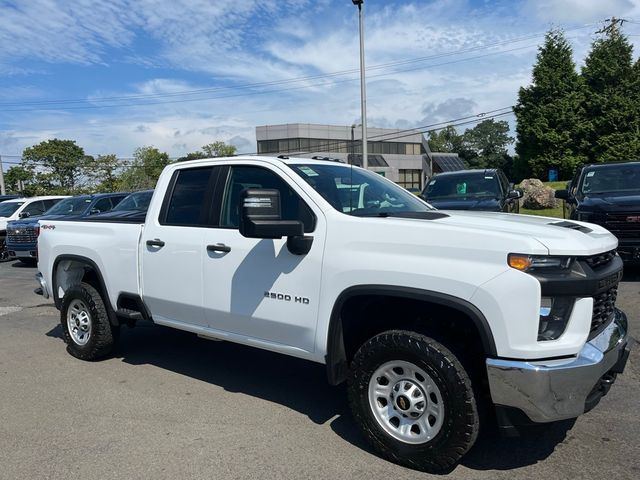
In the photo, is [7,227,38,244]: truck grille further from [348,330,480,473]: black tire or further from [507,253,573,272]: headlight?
[507,253,573,272]: headlight

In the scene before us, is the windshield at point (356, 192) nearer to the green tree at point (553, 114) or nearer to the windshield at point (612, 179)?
the windshield at point (612, 179)

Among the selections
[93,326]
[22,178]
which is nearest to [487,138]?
[22,178]

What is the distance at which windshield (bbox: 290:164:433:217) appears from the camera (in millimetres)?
3959

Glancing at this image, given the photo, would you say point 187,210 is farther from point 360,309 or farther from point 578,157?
point 578,157

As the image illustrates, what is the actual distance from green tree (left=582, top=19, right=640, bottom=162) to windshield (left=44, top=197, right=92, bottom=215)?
100ft

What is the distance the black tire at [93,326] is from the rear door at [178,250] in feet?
2.75

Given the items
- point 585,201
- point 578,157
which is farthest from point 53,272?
point 578,157

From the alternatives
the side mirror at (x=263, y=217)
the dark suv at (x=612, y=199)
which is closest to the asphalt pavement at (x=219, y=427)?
the side mirror at (x=263, y=217)

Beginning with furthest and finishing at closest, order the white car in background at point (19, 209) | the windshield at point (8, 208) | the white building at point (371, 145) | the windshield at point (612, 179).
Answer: the white building at point (371, 145)
the windshield at point (8, 208)
the white car in background at point (19, 209)
the windshield at point (612, 179)

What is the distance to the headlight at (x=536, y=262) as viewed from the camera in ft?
9.63

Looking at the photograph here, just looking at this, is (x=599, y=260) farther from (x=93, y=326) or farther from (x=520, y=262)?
(x=93, y=326)

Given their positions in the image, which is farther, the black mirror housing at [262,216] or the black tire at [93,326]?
the black tire at [93,326]

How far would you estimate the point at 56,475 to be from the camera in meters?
3.42

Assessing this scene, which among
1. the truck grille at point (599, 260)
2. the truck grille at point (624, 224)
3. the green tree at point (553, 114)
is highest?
the green tree at point (553, 114)
